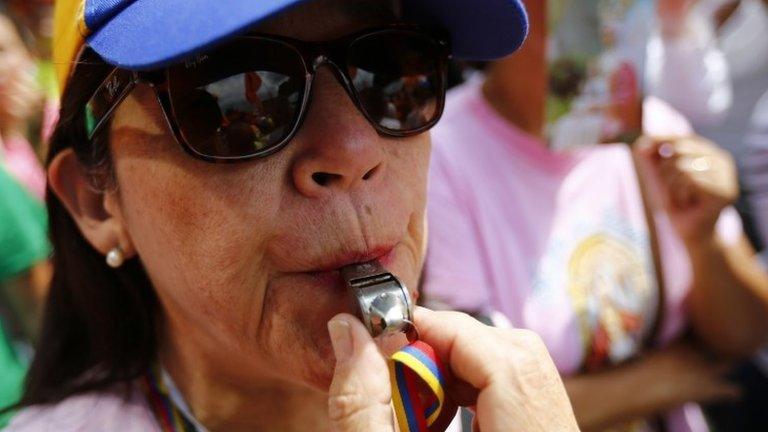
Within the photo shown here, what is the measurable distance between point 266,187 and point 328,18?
28cm

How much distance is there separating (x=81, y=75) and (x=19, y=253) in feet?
6.07

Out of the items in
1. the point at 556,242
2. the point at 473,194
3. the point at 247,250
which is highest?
the point at 247,250

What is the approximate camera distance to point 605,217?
2242 millimetres

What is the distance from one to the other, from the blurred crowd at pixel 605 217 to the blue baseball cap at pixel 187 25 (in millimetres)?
734

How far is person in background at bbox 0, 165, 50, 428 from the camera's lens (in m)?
2.79

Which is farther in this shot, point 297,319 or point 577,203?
point 577,203

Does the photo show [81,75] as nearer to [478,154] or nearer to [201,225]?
[201,225]

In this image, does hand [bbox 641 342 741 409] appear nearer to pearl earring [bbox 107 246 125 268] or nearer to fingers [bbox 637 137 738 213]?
fingers [bbox 637 137 738 213]

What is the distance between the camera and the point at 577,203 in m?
2.24

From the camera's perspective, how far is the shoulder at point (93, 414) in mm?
1376

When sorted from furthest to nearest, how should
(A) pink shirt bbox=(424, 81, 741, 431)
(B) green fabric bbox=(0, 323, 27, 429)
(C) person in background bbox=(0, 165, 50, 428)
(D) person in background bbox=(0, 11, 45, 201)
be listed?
(D) person in background bbox=(0, 11, 45, 201), (C) person in background bbox=(0, 165, 50, 428), (B) green fabric bbox=(0, 323, 27, 429), (A) pink shirt bbox=(424, 81, 741, 431)

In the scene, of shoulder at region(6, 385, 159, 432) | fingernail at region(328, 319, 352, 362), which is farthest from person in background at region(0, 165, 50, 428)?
fingernail at region(328, 319, 352, 362)

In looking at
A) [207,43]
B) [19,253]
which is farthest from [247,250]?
[19,253]

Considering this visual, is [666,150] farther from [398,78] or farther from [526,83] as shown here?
[398,78]
